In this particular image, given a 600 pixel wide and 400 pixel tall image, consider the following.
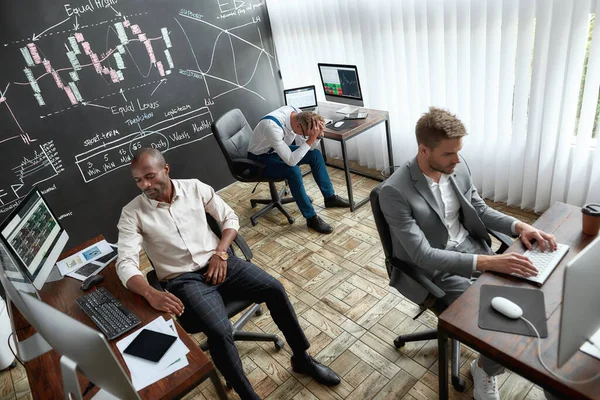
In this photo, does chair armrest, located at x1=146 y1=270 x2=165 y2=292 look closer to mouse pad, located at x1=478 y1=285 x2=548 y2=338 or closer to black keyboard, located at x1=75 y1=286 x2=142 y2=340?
black keyboard, located at x1=75 y1=286 x2=142 y2=340

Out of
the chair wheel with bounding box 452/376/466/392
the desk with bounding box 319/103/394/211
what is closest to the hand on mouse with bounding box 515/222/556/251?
the chair wheel with bounding box 452/376/466/392

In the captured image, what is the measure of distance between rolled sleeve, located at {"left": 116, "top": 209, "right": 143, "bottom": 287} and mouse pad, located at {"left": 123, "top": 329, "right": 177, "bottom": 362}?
0.38 meters

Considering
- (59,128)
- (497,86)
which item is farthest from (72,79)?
(497,86)

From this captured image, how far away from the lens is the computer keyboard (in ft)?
4.90

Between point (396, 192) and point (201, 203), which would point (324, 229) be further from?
point (396, 192)

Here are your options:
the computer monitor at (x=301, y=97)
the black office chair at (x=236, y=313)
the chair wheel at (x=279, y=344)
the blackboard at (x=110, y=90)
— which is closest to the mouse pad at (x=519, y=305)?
the black office chair at (x=236, y=313)

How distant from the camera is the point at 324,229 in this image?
341cm

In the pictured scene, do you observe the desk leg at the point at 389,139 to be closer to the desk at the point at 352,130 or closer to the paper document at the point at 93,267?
the desk at the point at 352,130

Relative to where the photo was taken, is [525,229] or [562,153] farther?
[562,153]

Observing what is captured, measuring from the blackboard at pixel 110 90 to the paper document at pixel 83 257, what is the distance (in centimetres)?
138

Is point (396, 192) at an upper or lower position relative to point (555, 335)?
upper

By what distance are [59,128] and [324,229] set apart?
2192mm

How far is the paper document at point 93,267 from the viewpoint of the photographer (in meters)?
2.06

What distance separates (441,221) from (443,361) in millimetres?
581
